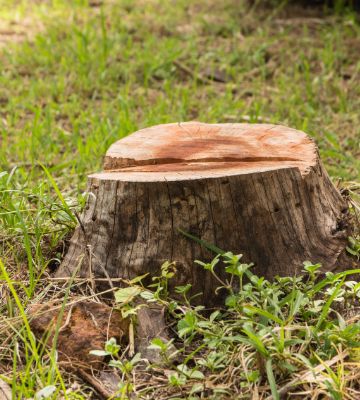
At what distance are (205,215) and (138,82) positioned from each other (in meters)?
3.06

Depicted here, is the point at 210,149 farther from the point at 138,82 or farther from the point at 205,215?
the point at 138,82

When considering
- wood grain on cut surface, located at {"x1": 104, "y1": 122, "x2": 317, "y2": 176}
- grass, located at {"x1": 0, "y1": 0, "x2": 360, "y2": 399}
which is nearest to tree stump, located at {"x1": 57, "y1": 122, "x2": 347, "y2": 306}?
wood grain on cut surface, located at {"x1": 104, "y1": 122, "x2": 317, "y2": 176}

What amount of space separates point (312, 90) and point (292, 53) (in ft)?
2.20

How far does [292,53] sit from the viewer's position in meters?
5.64

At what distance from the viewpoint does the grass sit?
3846mm

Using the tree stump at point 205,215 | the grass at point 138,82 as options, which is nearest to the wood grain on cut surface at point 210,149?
the tree stump at point 205,215

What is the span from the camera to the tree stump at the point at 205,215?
7.97 ft

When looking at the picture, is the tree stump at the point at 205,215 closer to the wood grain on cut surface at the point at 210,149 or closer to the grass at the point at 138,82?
the wood grain on cut surface at the point at 210,149

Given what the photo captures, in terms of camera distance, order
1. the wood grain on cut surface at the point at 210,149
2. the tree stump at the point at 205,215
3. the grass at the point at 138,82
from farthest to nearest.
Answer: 1. the grass at the point at 138,82
2. the wood grain on cut surface at the point at 210,149
3. the tree stump at the point at 205,215

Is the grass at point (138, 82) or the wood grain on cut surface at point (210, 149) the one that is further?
the grass at point (138, 82)

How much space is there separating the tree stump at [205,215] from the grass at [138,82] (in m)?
0.32

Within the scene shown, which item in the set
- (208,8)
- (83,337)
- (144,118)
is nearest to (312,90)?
(144,118)

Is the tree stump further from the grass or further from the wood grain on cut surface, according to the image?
the grass

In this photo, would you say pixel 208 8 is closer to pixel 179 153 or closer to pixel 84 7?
pixel 84 7
